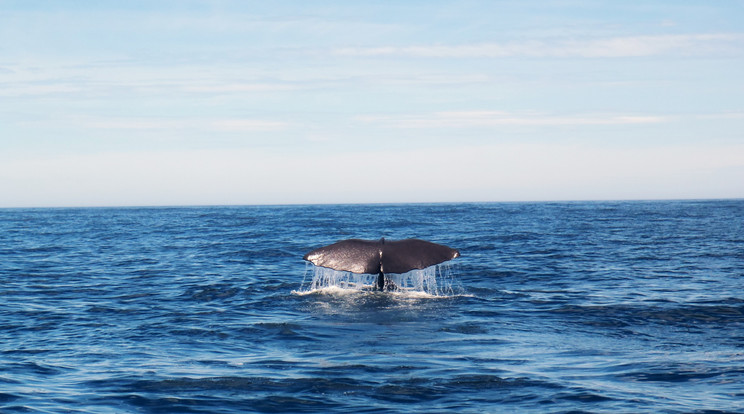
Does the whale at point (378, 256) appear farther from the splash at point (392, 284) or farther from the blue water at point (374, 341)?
the splash at point (392, 284)

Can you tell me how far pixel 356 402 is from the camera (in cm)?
788

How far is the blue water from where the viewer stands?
804cm

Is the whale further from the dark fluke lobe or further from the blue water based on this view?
the blue water

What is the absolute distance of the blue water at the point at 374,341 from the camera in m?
8.04

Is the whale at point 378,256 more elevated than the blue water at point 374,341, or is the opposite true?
the whale at point 378,256

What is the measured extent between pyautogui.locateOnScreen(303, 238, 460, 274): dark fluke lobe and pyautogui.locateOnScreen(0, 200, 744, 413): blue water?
33.7 inches

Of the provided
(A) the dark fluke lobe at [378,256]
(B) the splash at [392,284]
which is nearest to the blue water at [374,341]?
(B) the splash at [392,284]

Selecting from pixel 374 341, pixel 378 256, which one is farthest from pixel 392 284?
pixel 374 341

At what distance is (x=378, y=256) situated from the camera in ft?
45.2

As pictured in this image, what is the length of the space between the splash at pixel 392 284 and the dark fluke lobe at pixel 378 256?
1389 mm

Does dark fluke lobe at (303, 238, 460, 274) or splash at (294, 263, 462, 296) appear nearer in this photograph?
dark fluke lobe at (303, 238, 460, 274)

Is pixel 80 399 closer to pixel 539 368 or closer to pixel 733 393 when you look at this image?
pixel 539 368

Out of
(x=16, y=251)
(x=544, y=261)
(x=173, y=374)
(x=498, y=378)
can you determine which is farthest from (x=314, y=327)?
(x=16, y=251)

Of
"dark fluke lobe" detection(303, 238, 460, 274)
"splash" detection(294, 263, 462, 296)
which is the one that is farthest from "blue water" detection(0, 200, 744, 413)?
"dark fluke lobe" detection(303, 238, 460, 274)
